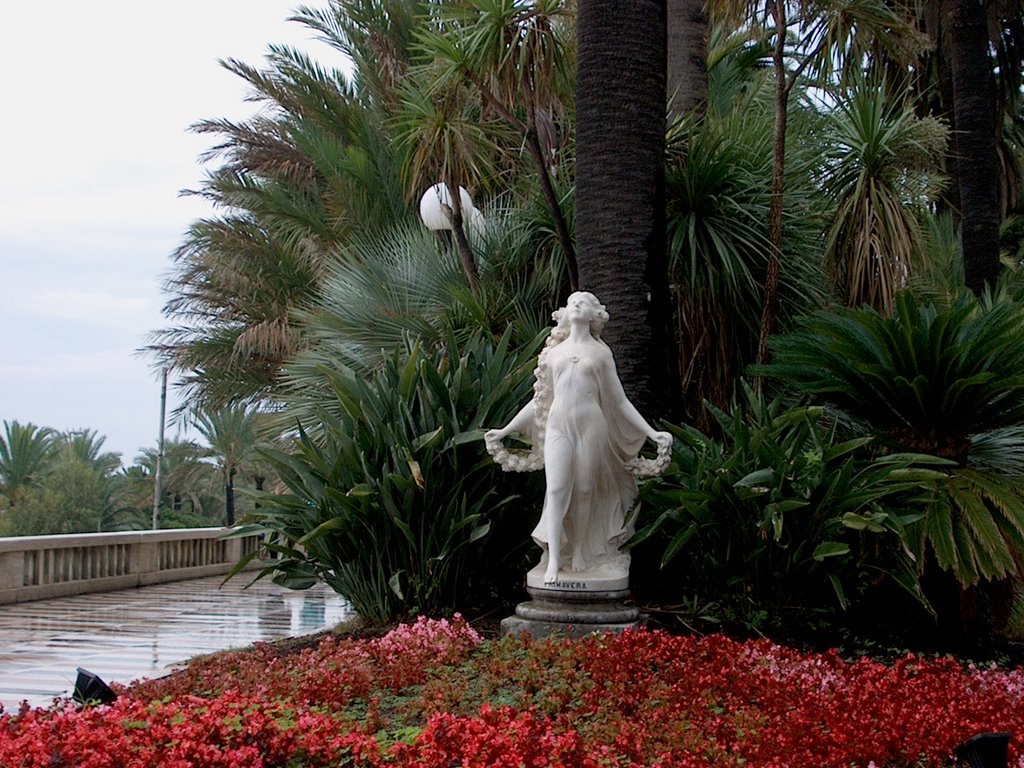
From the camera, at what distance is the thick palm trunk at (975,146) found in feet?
37.9

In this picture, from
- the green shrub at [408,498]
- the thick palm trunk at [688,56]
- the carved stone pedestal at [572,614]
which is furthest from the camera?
the thick palm trunk at [688,56]

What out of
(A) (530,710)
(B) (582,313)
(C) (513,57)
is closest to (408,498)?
(B) (582,313)

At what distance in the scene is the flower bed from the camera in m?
3.92

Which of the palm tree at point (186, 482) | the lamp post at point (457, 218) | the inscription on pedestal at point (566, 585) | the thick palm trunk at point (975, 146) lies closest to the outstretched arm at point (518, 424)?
the inscription on pedestal at point (566, 585)

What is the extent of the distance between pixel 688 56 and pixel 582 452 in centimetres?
664

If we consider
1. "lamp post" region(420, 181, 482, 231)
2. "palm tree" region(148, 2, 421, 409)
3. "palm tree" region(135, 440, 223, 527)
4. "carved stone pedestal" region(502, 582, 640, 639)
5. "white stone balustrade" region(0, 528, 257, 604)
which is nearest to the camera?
"carved stone pedestal" region(502, 582, 640, 639)

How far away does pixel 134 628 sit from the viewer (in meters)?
9.92

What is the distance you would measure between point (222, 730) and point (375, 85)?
1420 cm

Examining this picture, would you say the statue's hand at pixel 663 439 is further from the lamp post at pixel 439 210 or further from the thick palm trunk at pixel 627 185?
the lamp post at pixel 439 210

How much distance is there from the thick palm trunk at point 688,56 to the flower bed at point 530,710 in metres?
6.83

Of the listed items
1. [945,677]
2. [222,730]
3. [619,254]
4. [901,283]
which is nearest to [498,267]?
[619,254]

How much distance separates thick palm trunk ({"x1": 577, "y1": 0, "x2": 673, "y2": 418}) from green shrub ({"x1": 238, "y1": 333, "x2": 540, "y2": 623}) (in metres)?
0.77

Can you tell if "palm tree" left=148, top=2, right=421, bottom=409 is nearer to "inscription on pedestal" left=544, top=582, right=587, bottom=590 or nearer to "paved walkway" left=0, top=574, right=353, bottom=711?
"paved walkway" left=0, top=574, right=353, bottom=711

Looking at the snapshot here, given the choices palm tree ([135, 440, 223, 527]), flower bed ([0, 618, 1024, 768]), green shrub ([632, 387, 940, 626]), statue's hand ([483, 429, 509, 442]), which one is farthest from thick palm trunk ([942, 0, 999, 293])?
palm tree ([135, 440, 223, 527])
